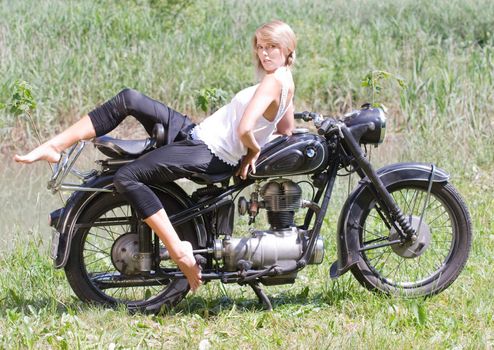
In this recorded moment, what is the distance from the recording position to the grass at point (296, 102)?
196 inches

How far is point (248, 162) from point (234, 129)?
19 centimetres

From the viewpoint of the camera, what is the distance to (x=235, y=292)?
19.0ft

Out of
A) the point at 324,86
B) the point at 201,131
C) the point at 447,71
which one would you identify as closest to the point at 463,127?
the point at 447,71

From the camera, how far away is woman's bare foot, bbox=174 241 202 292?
5.00 metres

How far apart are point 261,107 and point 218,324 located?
1172mm

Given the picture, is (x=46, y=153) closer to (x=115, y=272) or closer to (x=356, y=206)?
(x=115, y=272)

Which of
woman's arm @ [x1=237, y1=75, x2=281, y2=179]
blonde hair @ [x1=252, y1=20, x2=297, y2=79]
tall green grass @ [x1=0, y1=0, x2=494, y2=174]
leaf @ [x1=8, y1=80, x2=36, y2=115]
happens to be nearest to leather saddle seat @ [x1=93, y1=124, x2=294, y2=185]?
woman's arm @ [x1=237, y1=75, x2=281, y2=179]

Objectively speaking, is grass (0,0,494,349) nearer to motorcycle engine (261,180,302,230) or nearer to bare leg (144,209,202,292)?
bare leg (144,209,202,292)

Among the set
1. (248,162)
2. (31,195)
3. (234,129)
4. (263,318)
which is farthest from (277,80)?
(31,195)

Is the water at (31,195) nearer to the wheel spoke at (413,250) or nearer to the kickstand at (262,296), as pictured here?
the wheel spoke at (413,250)

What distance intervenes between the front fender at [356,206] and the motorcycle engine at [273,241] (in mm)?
134

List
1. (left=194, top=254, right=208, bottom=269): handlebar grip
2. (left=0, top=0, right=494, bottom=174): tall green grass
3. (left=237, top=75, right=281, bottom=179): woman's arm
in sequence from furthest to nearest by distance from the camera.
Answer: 1. (left=0, top=0, right=494, bottom=174): tall green grass
2. (left=194, top=254, right=208, bottom=269): handlebar grip
3. (left=237, top=75, right=281, bottom=179): woman's arm

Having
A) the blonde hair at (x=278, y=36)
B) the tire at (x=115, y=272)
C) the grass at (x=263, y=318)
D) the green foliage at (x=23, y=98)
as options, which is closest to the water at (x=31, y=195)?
the green foliage at (x=23, y=98)

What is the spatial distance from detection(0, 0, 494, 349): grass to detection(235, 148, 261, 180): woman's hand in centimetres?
79
